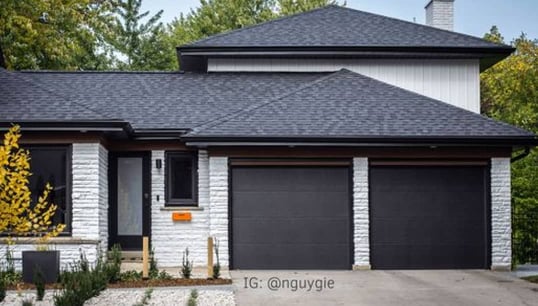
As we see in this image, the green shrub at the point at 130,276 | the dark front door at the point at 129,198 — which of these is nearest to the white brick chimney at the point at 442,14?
the dark front door at the point at 129,198

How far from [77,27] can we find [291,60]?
13.0m

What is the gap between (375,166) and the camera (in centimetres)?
1764

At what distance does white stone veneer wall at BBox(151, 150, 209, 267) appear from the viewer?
18.1 meters

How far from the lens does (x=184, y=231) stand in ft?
59.7

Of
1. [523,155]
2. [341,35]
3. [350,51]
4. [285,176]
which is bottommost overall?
[285,176]

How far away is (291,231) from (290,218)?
277 mm

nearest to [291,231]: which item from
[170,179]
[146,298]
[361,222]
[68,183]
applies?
[361,222]

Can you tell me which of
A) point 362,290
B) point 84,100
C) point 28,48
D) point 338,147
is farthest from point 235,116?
point 28,48

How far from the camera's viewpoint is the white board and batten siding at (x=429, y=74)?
21.3m

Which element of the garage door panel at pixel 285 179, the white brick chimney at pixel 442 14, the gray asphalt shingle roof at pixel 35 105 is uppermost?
A: the white brick chimney at pixel 442 14

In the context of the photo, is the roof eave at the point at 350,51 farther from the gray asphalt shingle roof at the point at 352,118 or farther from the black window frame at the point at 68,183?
the black window frame at the point at 68,183

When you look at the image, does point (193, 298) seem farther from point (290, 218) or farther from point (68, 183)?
point (290, 218)

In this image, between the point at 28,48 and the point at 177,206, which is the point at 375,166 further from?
the point at 28,48

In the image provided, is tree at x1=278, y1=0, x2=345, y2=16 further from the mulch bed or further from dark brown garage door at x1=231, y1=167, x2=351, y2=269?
the mulch bed
